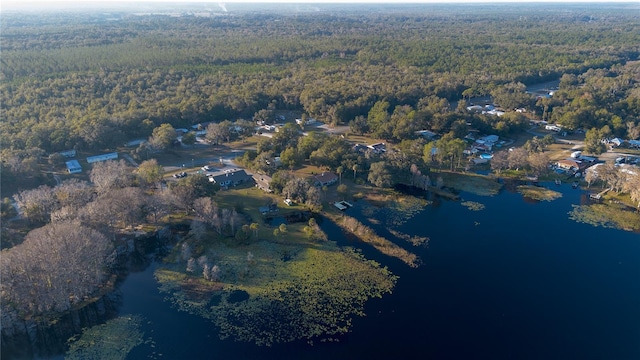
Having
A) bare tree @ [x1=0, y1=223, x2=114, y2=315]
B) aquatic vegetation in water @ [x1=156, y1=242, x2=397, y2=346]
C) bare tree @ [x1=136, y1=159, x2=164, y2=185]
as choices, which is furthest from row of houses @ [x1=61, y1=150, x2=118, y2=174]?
aquatic vegetation in water @ [x1=156, y1=242, x2=397, y2=346]

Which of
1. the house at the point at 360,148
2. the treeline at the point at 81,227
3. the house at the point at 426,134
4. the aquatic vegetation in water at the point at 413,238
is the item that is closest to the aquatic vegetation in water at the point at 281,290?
the treeline at the point at 81,227

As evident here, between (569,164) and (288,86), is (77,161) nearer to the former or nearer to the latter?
(288,86)

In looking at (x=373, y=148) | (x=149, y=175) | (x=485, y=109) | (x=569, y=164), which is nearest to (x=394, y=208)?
(x=373, y=148)

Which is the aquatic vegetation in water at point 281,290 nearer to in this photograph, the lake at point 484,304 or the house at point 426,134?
the lake at point 484,304

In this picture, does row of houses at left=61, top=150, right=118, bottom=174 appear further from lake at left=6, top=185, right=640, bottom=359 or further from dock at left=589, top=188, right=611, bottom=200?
dock at left=589, top=188, right=611, bottom=200

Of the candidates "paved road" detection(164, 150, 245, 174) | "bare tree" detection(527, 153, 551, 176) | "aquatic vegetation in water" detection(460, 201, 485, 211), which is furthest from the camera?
"paved road" detection(164, 150, 245, 174)

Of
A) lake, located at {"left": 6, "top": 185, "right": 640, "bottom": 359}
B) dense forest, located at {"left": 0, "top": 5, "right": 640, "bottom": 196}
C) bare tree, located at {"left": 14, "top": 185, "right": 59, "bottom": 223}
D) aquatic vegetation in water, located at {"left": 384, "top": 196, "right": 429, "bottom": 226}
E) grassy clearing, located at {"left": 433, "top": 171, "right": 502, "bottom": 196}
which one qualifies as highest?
dense forest, located at {"left": 0, "top": 5, "right": 640, "bottom": 196}
